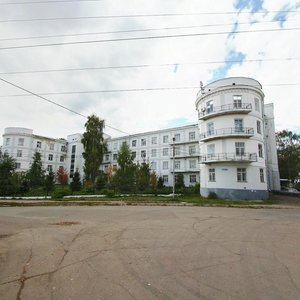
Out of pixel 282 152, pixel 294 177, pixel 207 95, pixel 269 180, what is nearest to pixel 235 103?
pixel 207 95

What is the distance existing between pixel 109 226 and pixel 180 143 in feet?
127

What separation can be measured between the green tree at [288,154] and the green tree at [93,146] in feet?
125

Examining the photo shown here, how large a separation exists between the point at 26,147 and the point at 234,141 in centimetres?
5192

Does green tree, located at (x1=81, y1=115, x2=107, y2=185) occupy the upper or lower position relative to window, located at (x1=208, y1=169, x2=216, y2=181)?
upper

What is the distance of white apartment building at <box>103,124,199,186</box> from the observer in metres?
46.4

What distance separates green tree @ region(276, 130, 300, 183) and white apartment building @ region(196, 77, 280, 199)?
20250 mm

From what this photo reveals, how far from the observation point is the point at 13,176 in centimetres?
2912

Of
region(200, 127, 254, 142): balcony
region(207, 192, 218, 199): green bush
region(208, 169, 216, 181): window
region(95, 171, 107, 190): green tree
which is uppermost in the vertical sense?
region(200, 127, 254, 142): balcony

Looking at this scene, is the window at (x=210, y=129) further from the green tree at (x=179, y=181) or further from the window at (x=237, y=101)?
the green tree at (x=179, y=181)

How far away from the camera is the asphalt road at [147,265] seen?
4.00 m

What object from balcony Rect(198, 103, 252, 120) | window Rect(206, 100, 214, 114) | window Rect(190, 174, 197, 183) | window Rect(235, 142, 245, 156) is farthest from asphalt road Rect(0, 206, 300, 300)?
window Rect(190, 174, 197, 183)

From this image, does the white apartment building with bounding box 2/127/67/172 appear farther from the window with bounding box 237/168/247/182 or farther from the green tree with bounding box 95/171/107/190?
the window with bounding box 237/168/247/182

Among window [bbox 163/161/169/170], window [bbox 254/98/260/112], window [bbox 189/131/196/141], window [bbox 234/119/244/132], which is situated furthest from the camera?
window [bbox 163/161/169/170]

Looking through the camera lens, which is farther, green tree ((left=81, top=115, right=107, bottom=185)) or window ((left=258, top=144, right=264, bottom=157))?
green tree ((left=81, top=115, right=107, bottom=185))
